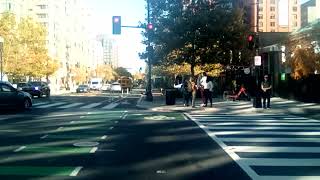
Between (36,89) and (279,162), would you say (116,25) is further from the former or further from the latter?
(279,162)

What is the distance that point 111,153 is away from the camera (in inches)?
468

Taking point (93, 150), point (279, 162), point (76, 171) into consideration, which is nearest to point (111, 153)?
point (93, 150)

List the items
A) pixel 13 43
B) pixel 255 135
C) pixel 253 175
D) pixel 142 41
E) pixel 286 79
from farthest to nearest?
1. pixel 13 43
2. pixel 142 41
3. pixel 286 79
4. pixel 255 135
5. pixel 253 175

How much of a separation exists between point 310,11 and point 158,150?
34.5m

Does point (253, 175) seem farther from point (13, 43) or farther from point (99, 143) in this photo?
point (13, 43)

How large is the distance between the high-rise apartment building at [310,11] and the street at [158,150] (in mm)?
23711

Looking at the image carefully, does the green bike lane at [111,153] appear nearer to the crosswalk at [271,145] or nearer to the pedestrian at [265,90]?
the crosswalk at [271,145]

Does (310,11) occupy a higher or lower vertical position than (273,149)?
higher

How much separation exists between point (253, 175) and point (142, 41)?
35159 mm

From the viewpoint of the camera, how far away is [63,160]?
426 inches

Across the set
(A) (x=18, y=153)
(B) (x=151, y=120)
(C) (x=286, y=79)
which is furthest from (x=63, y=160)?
(C) (x=286, y=79)

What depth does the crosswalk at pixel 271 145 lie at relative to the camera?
990 cm

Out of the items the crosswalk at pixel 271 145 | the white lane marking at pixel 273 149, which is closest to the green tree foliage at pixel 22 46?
the crosswalk at pixel 271 145

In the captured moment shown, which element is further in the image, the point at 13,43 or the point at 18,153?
the point at 13,43
